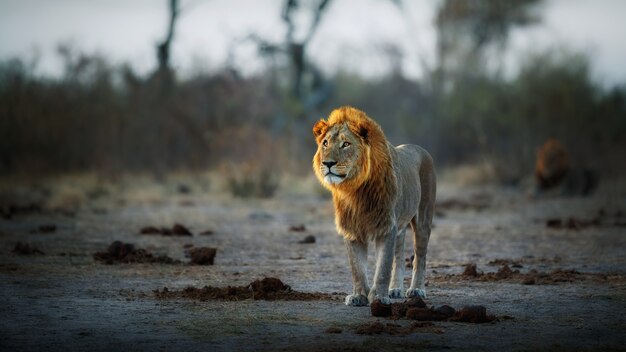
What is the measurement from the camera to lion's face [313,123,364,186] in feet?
27.8

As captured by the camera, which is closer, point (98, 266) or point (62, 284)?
point (62, 284)

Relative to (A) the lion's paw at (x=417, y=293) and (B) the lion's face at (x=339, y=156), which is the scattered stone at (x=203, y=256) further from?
(B) the lion's face at (x=339, y=156)

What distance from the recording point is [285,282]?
10.4 meters

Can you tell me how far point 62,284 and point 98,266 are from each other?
1548mm

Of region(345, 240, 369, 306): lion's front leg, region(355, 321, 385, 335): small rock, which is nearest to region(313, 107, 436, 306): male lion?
region(345, 240, 369, 306): lion's front leg

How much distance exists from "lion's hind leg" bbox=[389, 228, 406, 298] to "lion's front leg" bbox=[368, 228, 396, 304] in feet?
1.80

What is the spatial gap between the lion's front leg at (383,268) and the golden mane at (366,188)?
0.29 feet

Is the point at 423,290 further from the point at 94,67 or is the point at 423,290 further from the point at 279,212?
the point at 94,67

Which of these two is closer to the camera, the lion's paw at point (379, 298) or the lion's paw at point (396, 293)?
the lion's paw at point (379, 298)

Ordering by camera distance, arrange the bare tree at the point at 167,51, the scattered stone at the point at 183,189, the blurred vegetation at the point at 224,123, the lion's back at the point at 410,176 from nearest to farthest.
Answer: the lion's back at the point at 410,176, the scattered stone at the point at 183,189, the blurred vegetation at the point at 224,123, the bare tree at the point at 167,51

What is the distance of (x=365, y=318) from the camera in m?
8.00

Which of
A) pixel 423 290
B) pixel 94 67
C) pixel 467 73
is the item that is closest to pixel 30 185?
pixel 94 67

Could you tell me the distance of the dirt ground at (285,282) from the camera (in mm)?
7211

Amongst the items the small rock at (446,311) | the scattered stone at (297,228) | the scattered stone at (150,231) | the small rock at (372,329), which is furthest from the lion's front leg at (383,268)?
the scattered stone at (150,231)
